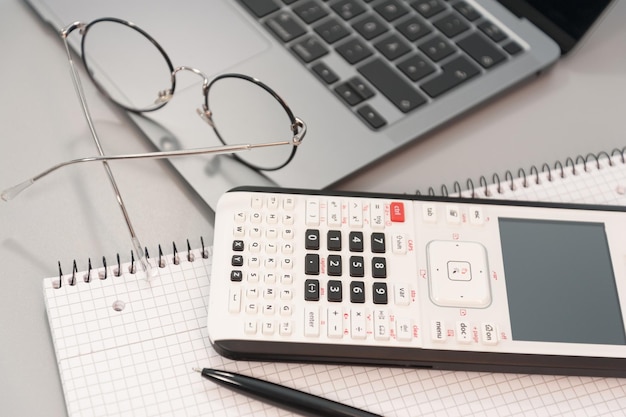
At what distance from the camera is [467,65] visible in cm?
64

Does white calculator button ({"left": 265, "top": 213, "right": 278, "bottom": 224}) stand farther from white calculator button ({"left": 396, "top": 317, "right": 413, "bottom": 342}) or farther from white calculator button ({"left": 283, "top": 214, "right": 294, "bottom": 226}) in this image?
white calculator button ({"left": 396, "top": 317, "right": 413, "bottom": 342})

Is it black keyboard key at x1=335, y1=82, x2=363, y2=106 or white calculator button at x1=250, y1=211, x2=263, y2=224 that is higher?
black keyboard key at x1=335, y1=82, x2=363, y2=106

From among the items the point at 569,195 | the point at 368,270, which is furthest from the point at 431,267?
the point at 569,195

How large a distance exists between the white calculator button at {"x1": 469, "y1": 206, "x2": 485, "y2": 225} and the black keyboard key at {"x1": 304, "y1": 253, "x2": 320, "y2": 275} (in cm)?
12

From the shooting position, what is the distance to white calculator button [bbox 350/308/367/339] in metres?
0.49

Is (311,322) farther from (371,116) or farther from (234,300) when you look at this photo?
(371,116)

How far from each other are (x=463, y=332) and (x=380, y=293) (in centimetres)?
6

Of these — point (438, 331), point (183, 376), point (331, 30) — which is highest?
point (331, 30)

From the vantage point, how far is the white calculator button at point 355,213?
53 cm

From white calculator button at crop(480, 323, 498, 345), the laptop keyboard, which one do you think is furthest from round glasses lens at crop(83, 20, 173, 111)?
white calculator button at crop(480, 323, 498, 345)

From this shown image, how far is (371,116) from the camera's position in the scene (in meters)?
0.61

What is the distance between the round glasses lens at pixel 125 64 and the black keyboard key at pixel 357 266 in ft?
0.73

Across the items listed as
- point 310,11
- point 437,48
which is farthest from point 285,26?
point 437,48

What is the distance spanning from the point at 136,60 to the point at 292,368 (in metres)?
0.30
